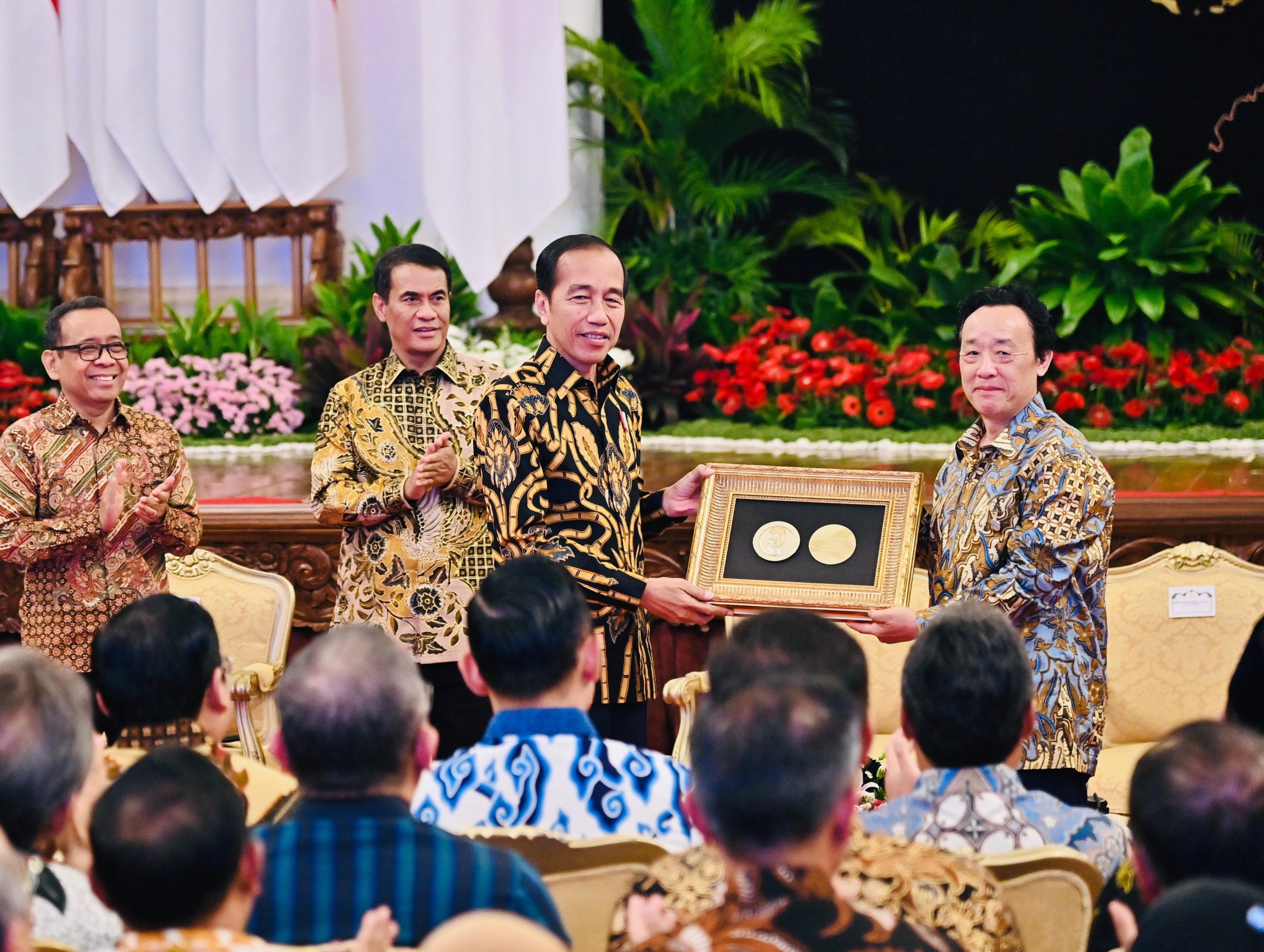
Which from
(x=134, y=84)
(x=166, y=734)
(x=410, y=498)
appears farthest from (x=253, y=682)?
(x=134, y=84)

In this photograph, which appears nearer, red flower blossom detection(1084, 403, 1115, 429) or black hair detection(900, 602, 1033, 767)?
black hair detection(900, 602, 1033, 767)

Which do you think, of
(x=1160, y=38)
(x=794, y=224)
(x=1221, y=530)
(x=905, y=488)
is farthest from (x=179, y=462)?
(x=1160, y=38)

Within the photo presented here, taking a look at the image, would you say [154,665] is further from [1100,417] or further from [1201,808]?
[1100,417]

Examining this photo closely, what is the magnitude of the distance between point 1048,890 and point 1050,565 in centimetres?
100

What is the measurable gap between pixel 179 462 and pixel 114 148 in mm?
5316

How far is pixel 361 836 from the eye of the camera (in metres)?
1.46

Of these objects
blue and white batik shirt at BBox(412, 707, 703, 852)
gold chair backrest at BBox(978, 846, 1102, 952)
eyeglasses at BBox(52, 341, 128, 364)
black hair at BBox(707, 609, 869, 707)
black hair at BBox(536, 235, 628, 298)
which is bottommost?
gold chair backrest at BBox(978, 846, 1102, 952)

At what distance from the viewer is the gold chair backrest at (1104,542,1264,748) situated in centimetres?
346

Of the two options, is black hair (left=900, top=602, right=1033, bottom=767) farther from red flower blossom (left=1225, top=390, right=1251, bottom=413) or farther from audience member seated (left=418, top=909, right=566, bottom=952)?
red flower blossom (left=1225, top=390, right=1251, bottom=413)

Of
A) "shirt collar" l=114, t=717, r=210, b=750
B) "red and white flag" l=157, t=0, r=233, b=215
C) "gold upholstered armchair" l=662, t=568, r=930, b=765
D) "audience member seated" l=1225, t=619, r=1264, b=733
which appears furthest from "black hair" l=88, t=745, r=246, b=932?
"red and white flag" l=157, t=0, r=233, b=215

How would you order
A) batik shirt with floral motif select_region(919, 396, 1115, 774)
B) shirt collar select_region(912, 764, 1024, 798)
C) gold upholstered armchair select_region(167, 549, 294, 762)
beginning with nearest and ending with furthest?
shirt collar select_region(912, 764, 1024, 798) < batik shirt with floral motif select_region(919, 396, 1115, 774) < gold upholstered armchair select_region(167, 549, 294, 762)

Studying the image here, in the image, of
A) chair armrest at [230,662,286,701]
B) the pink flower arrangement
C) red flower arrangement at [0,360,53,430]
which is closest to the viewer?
chair armrest at [230,662,286,701]

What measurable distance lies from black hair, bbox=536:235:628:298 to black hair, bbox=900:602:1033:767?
117cm

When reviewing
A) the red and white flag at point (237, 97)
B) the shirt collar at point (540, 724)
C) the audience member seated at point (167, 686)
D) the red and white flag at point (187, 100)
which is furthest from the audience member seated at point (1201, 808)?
the red and white flag at point (187, 100)
